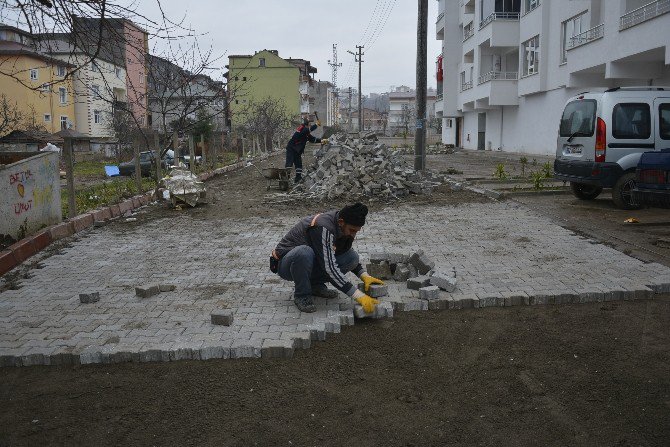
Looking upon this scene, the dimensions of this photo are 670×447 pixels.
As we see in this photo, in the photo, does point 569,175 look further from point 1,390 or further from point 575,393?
point 1,390

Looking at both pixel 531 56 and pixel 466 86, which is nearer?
pixel 531 56

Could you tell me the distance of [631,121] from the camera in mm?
10594

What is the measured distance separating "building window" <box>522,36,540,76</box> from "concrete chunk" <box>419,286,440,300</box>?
25950 mm

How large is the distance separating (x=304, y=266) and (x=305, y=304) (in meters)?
0.38

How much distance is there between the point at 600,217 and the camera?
10.0 meters

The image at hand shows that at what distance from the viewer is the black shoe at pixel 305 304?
5152 mm

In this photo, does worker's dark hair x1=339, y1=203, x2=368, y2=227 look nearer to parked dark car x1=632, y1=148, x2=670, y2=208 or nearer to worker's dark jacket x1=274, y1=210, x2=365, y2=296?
worker's dark jacket x1=274, y1=210, x2=365, y2=296

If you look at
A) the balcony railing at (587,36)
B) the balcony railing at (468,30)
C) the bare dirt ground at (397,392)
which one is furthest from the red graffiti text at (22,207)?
the balcony railing at (468,30)

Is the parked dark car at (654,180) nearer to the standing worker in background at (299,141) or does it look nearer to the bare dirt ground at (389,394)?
the bare dirt ground at (389,394)

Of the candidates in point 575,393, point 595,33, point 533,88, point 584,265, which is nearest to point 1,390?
point 575,393

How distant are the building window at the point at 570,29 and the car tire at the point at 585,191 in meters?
14.4

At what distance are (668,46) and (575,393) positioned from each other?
1682cm

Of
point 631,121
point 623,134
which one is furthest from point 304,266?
point 631,121

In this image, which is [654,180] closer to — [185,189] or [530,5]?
[185,189]
